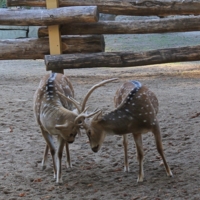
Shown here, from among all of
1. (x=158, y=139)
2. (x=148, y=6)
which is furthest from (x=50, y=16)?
(x=158, y=139)

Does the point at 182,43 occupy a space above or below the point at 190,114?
below

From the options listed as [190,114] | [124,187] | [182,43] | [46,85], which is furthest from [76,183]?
[182,43]

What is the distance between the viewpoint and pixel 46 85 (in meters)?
5.25

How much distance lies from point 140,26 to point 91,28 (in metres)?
1.01

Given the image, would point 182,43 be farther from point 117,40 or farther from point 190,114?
point 190,114

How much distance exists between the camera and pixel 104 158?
5637 millimetres

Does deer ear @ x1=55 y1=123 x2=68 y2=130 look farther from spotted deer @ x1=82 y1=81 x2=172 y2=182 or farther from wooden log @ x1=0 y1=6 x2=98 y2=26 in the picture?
wooden log @ x1=0 y1=6 x2=98 y2=26

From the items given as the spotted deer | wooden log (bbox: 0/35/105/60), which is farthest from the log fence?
the spotted deer

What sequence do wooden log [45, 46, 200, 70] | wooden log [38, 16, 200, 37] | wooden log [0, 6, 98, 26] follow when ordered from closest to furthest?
1. wooden log [0, 6, 98, 26]
2. wooden log [45, 46, 200, 70]
3. wooden log [38, 16, 200, 37]

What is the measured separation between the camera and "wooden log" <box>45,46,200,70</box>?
950cm

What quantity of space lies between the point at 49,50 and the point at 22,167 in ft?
16.4

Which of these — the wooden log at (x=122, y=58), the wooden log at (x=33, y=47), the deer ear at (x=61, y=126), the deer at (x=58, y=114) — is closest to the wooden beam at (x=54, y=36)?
the wooden log at (x=33, y=47)

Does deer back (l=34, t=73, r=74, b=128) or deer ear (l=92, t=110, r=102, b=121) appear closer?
deer ear (l=92, t=110, r=102, b=121)

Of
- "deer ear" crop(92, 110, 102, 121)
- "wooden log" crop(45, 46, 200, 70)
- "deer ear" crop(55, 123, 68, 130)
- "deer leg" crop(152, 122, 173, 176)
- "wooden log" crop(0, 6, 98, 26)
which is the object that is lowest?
"wooden log" crop(45, 46, 200, 70)
